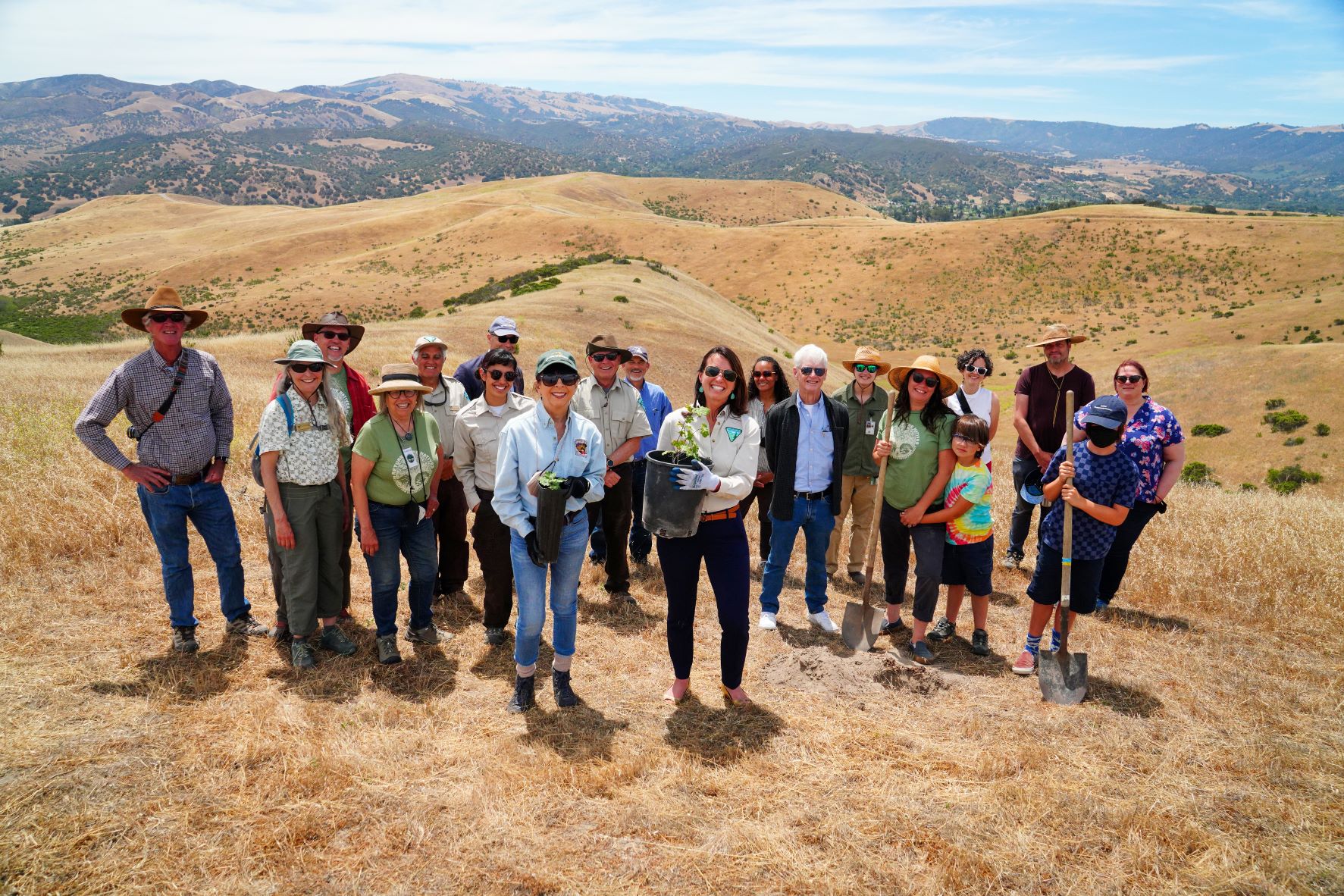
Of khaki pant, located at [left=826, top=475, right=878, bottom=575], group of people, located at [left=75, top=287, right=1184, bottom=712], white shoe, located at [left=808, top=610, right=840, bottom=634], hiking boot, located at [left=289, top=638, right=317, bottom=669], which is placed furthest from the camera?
khaki pant, located at [left=826, top=475, right=878, bottom=575]

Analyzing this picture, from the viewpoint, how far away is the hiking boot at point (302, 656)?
4918 millimetres

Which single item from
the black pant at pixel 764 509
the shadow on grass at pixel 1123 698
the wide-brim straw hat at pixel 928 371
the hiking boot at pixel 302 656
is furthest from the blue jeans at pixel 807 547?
the hiking boot at pixel 302 656

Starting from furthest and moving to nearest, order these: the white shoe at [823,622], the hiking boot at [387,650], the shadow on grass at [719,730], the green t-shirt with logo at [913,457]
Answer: the white shoe at [823,622] → the green t-shirt with logo at [913,457] → the hiking boot at [387,650] → the shadow on grass at [719,730]

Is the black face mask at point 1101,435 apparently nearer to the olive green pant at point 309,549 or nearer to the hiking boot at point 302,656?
the olive green pant at point 309,549

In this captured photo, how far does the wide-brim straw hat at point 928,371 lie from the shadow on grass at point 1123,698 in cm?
234

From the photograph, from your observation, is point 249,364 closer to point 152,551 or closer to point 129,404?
point 152,551

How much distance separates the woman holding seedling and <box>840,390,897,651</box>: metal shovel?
2.30m

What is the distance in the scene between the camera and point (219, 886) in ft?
9.92

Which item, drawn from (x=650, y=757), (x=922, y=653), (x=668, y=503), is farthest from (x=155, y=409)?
(x=922, y=653)

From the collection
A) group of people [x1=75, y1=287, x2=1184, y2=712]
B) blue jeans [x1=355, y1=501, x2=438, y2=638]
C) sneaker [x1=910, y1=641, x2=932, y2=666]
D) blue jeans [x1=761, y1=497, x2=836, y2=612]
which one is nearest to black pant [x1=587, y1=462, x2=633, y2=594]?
group of people [x1=75, y1=287, x2=1184, y2=712]

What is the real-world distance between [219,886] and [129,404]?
10.6ft

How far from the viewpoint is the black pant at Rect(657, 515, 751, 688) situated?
4.28 meters

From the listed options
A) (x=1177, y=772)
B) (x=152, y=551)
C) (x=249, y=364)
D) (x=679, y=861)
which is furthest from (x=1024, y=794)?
(x=249, y=364)

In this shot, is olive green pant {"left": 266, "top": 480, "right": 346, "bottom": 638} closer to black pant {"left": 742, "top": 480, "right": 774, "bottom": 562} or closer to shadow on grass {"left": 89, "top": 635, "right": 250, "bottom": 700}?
shadow on grass {"left": 89, "top": 635, "right": 250, "bottom": 700}
